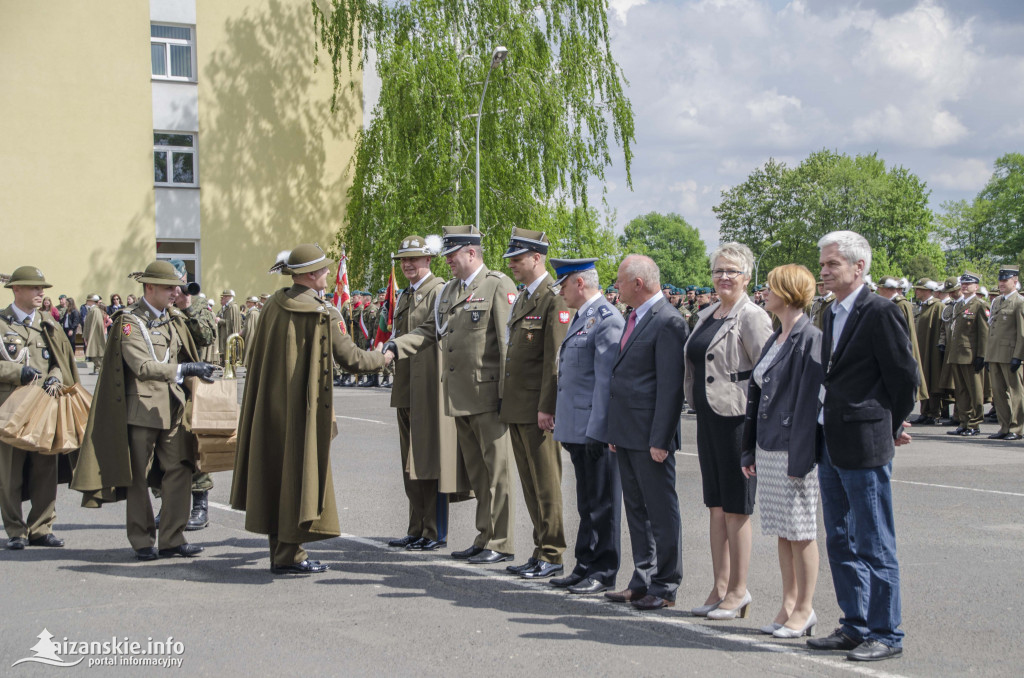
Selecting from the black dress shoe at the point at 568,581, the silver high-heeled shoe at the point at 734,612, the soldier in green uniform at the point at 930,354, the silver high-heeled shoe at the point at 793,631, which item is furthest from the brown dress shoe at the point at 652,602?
the soldier in green uniform at the point at 930,354

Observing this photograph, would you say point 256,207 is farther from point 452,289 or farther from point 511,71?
point 452,289

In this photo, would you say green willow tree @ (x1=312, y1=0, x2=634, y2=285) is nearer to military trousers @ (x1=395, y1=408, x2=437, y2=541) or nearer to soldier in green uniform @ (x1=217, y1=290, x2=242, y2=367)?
soldier in green uniform @ (x1=217, y1=290, x2=242, y2=367)

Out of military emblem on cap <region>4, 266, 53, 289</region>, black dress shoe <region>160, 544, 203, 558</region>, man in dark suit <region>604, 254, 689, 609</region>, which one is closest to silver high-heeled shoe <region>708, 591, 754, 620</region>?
man in dark suit <region>604, 254, 689, 609</region>

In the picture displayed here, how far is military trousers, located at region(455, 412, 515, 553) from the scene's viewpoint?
25.1 feet

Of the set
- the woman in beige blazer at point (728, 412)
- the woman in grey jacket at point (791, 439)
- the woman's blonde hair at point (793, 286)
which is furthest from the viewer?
the woman in beige blazer at point (728, 412)

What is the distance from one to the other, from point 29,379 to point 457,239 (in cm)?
349

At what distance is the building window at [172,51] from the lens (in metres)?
35.0

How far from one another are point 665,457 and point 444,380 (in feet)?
7.41

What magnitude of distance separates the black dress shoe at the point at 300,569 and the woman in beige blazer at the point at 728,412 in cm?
261

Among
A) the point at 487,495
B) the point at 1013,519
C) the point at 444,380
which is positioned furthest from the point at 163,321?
the point at 1013,519

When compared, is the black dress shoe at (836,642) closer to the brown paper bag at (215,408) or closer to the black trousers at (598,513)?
the black trousers at (598,513)

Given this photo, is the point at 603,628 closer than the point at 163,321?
Yes

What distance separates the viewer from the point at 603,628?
5.91m

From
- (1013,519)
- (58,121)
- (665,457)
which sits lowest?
(1013,519)
